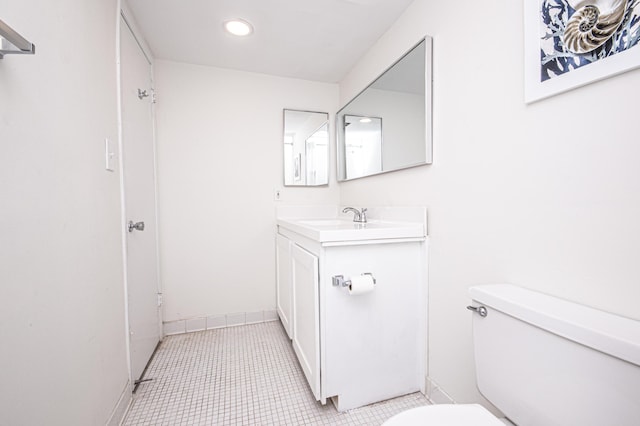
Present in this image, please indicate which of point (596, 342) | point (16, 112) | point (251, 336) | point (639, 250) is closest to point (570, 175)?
point (639, 250)

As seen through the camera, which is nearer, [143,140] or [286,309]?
[143,140]

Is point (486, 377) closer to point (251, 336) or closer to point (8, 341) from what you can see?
point (8, 341)

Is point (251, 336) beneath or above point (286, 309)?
beneath

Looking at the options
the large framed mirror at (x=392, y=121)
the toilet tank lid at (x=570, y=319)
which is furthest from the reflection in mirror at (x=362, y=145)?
the toilet tank lid at (x=570, y=319)

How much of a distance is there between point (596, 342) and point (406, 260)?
0.79 meters

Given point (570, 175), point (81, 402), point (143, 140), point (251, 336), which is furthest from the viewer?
point (251, 336)

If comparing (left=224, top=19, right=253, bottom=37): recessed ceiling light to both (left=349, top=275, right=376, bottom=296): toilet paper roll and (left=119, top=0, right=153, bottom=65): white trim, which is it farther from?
(left=349, top=275, right=376, bottom=296): toilet paper roll

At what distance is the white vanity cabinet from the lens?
1243 millimetres

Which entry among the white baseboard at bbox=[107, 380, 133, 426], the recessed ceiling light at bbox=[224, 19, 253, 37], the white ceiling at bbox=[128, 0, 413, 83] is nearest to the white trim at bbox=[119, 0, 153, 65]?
the white ceiling at bbox=[128, 0, 413, 83]

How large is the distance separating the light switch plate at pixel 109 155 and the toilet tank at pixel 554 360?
1586 millimetres

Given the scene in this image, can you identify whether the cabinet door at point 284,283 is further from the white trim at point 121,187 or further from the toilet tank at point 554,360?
the toilet tank at point 554,360

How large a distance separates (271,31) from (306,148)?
35.8 inches

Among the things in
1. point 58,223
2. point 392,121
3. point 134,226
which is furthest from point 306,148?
point 58,223

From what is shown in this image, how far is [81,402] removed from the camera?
3.00 ft
